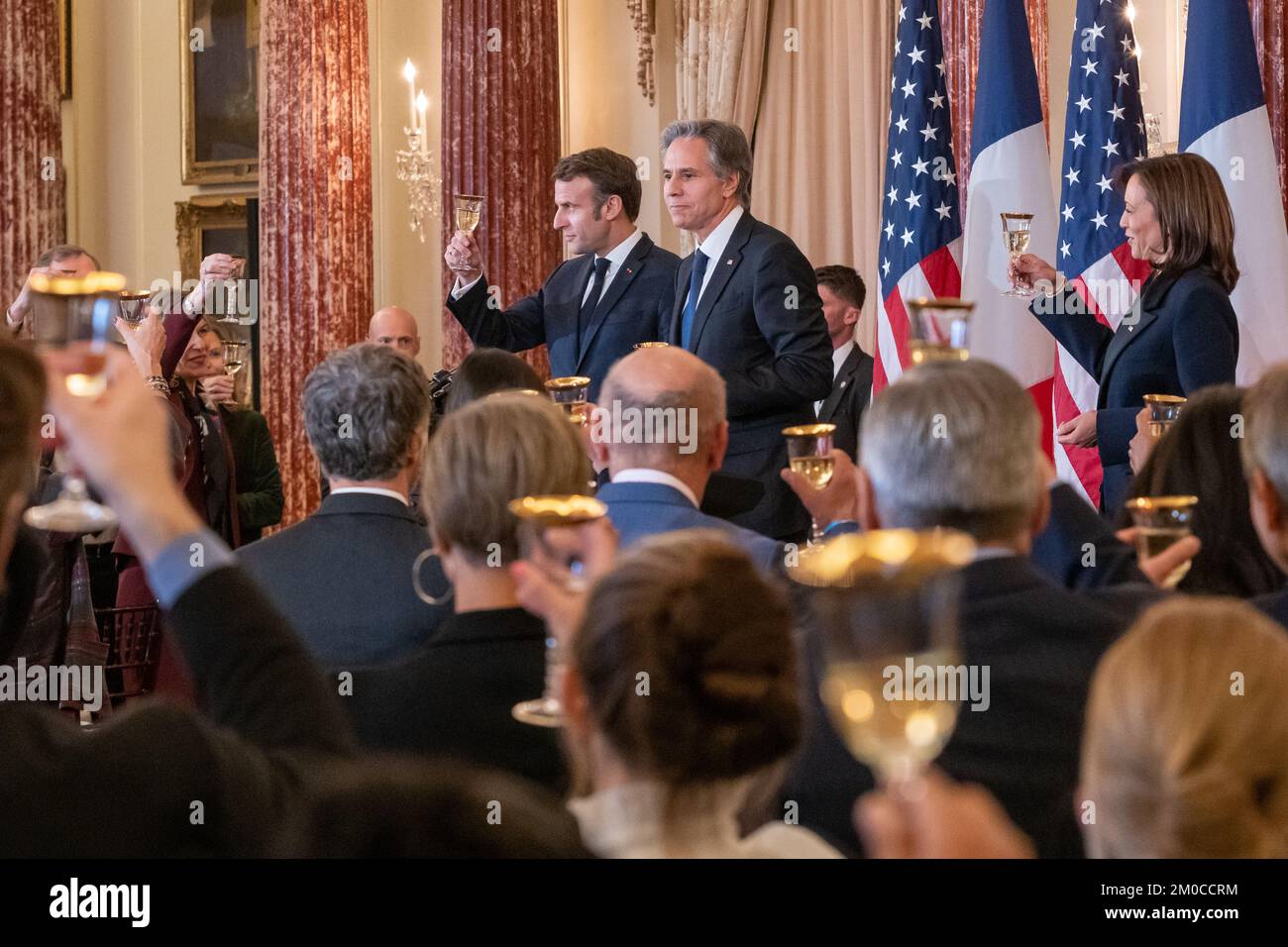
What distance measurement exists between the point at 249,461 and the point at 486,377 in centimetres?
225

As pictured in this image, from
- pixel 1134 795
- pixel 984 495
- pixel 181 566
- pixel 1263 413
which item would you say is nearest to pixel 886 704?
pixel 1134 795

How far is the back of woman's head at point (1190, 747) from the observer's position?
1026 mm

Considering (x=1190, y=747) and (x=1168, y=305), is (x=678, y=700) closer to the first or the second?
(x=1190, y=747)

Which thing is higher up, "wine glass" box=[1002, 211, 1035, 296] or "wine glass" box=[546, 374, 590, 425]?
"wine glass" box=[1002, 211, 1035, 296]

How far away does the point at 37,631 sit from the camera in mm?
4363

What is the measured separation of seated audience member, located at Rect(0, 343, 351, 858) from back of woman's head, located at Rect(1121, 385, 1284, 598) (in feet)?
5.13

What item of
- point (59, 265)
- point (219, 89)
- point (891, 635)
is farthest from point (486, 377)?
point (219, 89)

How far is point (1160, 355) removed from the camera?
13.0ft

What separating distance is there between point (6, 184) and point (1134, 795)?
355 inches

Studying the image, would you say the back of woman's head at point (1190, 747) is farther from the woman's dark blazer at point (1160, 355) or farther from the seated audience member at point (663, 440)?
the woman's dark blazer at point (1160, 355)

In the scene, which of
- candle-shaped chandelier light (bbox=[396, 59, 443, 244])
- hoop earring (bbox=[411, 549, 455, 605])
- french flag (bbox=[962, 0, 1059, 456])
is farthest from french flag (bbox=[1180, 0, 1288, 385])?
candle-shaped chandelier light (bbox=[396, 59, 443, 244])

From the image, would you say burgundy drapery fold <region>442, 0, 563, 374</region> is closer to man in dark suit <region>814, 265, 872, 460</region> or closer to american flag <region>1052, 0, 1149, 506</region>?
man in dark suit <region>814, 265, 872, 460</region>

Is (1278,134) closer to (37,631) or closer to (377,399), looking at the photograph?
(377,399)

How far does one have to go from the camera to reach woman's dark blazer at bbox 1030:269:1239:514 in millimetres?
3828
